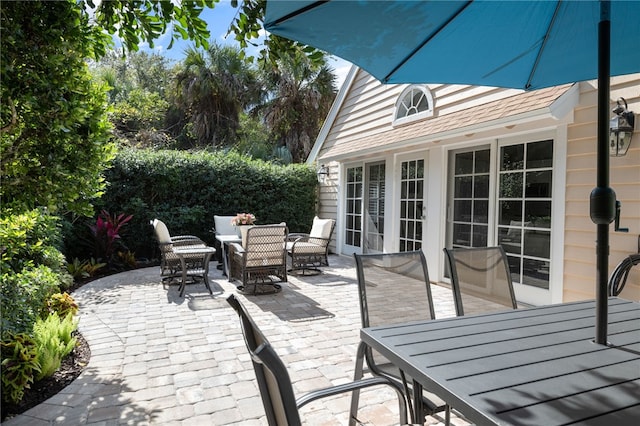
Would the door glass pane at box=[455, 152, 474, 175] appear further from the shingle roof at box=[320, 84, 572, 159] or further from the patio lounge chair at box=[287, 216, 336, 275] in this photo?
→ the patio lounge chair at box=[287, 216, 336, 275]

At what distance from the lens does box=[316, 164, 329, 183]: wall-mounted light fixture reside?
10164mm

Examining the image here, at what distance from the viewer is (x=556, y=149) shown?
450 centimetres

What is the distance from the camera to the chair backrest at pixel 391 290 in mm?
2191

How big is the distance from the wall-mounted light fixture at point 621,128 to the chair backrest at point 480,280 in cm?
231

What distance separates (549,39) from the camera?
2.16 meters

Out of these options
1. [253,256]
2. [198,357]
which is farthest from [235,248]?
[198,357]

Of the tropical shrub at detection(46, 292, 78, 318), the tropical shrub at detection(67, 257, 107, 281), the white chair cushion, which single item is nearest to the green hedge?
the tropical shrub at detection(67, 257, 107, 281)

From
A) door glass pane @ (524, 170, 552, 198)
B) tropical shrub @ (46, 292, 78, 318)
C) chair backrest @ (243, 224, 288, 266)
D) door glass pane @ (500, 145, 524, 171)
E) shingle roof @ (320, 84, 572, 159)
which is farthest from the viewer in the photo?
chair backrest @ (243, 224, 288, 266)

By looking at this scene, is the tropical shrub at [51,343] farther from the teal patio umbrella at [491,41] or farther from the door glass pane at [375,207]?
the door glass pane at [375,207]

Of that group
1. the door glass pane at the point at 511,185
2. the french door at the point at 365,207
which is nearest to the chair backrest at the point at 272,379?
the door glass pane at the point at 511,185

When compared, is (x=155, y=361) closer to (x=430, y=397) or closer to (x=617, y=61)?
(x=430, y=397)

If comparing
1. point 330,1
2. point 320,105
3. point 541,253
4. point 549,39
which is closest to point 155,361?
point 330,1

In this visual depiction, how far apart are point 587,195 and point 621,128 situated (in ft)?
2.52

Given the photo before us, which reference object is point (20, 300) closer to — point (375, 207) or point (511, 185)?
point (511, 185)
